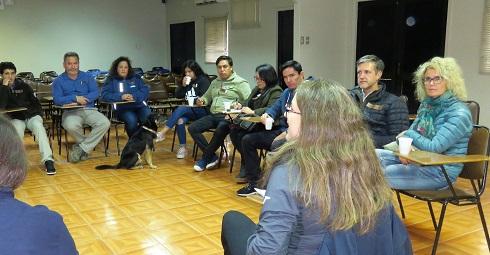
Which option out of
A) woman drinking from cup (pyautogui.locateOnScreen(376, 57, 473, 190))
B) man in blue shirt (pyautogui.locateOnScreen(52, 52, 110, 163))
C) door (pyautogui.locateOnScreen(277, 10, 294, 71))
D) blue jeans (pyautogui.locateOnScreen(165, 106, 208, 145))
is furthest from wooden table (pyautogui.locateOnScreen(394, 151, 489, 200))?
door (pyautogui.locateOnScreen(277, 10, 294, 71))

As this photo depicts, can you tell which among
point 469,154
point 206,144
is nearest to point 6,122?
point 469,154

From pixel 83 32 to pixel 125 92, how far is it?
5890 millimetres

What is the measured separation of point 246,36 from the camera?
922 centimetres

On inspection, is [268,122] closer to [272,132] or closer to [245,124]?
[272,132]

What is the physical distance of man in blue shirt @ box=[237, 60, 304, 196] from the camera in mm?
3941

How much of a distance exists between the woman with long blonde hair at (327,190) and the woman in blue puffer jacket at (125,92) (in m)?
4.18

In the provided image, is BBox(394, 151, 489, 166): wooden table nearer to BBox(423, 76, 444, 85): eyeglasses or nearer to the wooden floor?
BBox(423, 76, 444, 85): eyeglasses

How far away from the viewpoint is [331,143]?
133 centimetres

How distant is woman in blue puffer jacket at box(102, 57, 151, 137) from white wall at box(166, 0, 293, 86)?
11.9 ft

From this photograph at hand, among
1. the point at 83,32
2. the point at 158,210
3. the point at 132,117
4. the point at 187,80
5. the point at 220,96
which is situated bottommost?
the point at 158,210

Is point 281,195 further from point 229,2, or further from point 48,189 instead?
point 229,2

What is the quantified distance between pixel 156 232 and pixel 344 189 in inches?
80.1

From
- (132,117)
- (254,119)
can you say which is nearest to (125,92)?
(132,117)

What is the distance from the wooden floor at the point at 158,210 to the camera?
9.37 feet
